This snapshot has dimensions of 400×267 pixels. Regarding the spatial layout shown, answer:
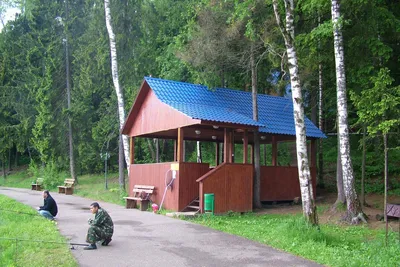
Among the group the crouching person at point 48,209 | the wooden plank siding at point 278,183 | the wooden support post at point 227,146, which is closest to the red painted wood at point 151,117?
the wooden support post at point 227,146

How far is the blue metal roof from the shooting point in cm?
1608

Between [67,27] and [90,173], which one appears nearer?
[67,27]

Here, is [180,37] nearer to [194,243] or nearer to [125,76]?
[125,76]

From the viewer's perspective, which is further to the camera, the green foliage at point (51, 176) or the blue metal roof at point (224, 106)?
the green foliage at point (51, 176)

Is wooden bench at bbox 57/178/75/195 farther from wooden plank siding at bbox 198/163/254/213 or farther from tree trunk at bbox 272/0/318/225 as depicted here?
tree trunk at bbox 272/0/318/225

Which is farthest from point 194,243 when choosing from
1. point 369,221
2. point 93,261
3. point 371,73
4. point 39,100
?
point 39,100

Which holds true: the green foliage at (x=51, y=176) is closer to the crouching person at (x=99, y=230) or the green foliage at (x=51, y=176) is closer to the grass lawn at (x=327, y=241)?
the grass lawn at (x=327, y=241)

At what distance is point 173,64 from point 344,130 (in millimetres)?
14220

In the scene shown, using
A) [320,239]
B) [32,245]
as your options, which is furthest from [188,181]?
[32,245]

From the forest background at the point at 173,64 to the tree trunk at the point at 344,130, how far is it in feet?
1.39

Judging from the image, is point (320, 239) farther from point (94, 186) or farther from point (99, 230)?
point (94, 186)

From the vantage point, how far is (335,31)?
12844 mm

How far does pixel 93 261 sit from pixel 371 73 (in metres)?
11.7

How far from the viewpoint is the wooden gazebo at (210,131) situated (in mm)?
15625
